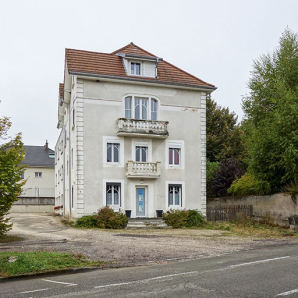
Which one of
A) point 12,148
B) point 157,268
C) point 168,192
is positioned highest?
point 12,148

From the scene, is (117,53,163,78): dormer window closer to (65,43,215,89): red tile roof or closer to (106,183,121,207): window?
(65,43,215,89): red tile roof

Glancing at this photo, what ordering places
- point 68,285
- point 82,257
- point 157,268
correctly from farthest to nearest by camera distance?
point 82,257, point 157,268, point 68,285

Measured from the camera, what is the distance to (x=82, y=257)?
12195 mm

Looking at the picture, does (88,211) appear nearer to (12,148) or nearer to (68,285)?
(12,148)

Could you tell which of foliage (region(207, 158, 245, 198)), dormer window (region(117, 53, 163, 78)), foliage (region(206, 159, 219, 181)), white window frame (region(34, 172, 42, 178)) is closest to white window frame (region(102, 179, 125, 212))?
dormer window (region(117, 53, 163, 78))

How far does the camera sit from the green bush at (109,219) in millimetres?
24844

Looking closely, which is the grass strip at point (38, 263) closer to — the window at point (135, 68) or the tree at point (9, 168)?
the tree at point (9, 168)

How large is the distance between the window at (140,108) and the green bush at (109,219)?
659 cm

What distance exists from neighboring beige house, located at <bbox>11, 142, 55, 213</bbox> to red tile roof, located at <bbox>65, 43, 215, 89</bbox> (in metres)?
24.1

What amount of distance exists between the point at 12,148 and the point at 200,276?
10.5 meters

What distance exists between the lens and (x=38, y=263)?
35.2ft

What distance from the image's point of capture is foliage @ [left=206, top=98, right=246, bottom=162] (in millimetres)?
46062

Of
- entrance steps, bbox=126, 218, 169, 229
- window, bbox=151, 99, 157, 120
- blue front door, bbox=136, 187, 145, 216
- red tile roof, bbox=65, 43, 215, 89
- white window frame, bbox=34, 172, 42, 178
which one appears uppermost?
red tile roof, bbox=65, 43, 215, 89

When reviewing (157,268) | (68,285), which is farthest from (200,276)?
(68,285)
